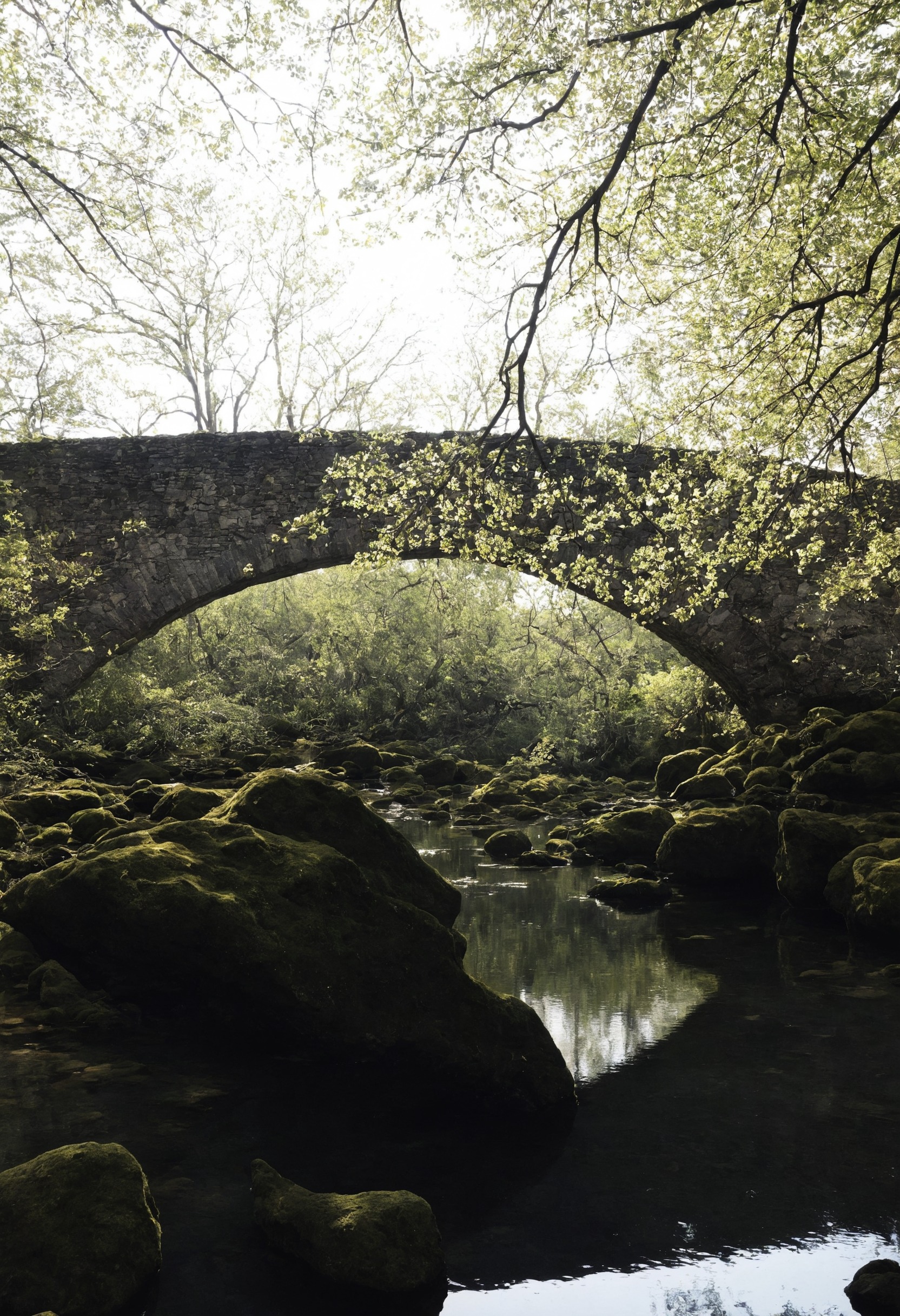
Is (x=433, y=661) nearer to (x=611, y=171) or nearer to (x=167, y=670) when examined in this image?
(x=167, y=670)

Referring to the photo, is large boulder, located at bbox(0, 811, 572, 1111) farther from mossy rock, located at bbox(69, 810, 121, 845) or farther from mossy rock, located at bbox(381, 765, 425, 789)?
mossy rock, located at bbox(381, 765, 425, 789)

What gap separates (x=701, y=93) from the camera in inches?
214

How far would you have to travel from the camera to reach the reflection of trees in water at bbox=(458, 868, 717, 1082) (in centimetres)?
529

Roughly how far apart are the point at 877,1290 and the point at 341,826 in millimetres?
3361

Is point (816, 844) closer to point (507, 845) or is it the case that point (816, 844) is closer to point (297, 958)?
point (507, 845)

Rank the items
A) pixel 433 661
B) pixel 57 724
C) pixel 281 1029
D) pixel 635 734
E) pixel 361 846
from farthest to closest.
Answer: pixel 433 661
pixel 635 734
pixel 57 724
pixel 361 846
pixel 281 1029

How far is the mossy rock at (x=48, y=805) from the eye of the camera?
9195mm

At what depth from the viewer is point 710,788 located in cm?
1143

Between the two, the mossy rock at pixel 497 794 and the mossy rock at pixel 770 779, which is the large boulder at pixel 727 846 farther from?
the mossy rock at pixel 497 794

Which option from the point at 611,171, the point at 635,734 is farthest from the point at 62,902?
the point at 635,734

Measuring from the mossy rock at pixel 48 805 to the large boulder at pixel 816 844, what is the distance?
620cm

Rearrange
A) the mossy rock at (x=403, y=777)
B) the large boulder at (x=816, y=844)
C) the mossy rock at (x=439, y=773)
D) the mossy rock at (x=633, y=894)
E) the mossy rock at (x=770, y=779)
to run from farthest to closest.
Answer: the mossy rock at (x=439, y=773), the mossy rock at (x=403, y=777), the mossy rock at (x=770, y=779), the mossy rock at (x=633, y=894), the large boulder at (x=816, y=844)

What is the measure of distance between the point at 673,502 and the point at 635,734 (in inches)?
388

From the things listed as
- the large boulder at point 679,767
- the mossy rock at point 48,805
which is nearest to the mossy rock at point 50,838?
the mossy rock at point 48,805
